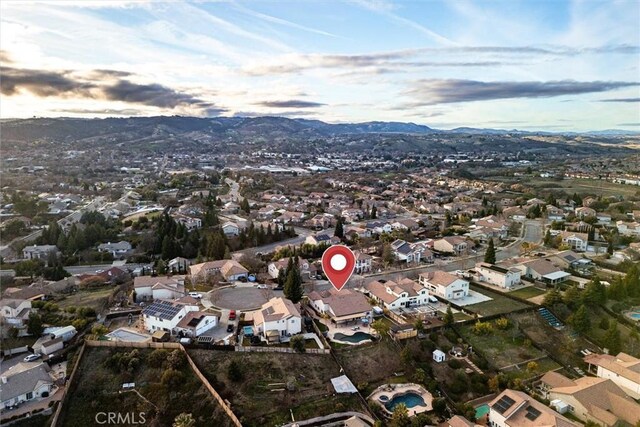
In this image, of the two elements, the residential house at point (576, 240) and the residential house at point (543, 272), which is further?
the residential house at point (576, 240)

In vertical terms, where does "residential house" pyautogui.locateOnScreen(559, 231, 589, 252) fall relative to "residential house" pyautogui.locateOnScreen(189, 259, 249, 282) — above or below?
above

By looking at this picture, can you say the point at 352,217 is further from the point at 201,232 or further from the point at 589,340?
the point at 589,340

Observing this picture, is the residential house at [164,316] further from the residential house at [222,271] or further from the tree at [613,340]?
the tree at [613,340]

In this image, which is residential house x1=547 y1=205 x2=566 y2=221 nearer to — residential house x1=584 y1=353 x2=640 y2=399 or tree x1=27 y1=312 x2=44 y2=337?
residential house x1=584 y1=353 x2=640 y2=399

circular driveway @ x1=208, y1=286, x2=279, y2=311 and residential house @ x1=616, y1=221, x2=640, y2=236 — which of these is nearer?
circular driveway @ x1=208, y1=286, x2=279, y2=311

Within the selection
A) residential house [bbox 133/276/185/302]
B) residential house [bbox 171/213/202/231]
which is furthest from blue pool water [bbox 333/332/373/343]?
residential house [bbox 171/213/202/231]

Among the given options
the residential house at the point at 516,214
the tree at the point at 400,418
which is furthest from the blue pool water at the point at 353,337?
the residential house at the point at 516,214

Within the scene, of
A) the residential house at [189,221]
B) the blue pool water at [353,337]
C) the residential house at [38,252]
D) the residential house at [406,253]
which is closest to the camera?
the blue pool water at [353,337]
